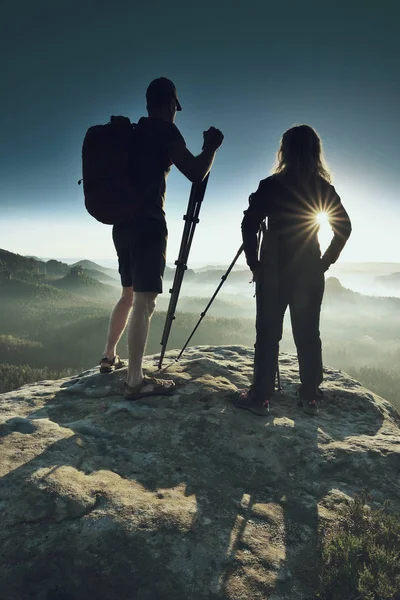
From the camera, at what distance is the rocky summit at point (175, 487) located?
223 centimetres

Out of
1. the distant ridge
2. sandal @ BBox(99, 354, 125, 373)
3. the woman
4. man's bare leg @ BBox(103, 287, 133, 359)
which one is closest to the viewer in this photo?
the woman

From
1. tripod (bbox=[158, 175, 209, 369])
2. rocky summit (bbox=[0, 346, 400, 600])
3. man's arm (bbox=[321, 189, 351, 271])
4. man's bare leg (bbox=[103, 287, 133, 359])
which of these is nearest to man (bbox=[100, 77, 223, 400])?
tripod (bbox=[158, 175, 209, 369])

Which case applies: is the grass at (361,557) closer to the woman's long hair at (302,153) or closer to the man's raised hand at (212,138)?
the woman's long hair at (302,153)

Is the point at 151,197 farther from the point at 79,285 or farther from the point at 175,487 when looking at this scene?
the point at 79,285

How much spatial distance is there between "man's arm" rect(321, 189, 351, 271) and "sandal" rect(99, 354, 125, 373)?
412cm

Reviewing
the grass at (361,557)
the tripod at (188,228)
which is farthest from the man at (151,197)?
the grass at (361,557)

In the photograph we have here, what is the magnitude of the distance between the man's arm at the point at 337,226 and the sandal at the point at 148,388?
10.3 ft

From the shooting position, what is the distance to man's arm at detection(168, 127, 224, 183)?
4176 millimetres

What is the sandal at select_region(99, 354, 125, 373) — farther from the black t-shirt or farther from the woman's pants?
the black t-shirt

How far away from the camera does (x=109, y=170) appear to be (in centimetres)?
413

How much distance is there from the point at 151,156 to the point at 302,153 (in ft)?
7.27

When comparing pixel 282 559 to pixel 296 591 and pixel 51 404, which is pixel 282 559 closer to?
pixel 296 591

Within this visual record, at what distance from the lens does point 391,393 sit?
73688 millimetres

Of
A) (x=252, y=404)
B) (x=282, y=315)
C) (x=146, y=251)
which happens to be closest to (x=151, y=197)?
(x=146, y=251)
